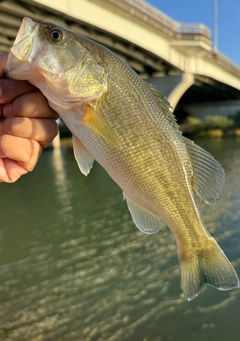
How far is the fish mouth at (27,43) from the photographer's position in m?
1.86

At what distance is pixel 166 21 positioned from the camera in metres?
18.4

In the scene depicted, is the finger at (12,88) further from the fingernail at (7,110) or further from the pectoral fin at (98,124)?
the pectoral fin at (98,124)

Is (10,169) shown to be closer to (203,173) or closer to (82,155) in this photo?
(82,155)

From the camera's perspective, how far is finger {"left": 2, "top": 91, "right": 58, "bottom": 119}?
2045 mm

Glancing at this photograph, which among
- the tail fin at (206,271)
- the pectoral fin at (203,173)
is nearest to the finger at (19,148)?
the pectoral fin at (203,173)

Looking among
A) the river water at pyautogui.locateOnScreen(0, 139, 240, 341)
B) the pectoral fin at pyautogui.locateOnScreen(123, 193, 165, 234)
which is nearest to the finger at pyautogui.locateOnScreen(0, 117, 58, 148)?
the pectoral fin at pyautogui.locateOnScreen(123, 193, 165, 234)

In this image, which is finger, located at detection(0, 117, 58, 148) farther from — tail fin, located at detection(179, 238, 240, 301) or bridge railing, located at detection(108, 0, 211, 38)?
bridge railing, located at detection(108, 0, 211, 38)

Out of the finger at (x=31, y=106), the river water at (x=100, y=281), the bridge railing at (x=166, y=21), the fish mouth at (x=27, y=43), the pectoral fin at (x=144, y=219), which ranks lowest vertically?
the river water at (x=100, y=281)

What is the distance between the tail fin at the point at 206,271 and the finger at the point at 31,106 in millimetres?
1216

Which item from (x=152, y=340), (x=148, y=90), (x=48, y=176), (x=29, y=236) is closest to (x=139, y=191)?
(x=148, y=90)

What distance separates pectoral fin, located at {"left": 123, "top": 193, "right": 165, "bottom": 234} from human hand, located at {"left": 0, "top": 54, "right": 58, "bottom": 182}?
64cm

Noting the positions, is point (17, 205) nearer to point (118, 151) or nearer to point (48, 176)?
point (48, 176)

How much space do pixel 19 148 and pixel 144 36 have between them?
645 inches

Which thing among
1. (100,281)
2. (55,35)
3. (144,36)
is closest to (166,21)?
(144,36)
